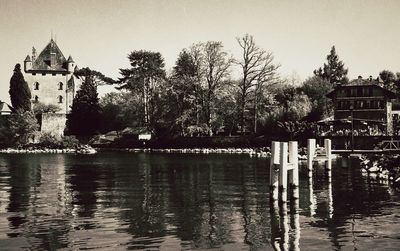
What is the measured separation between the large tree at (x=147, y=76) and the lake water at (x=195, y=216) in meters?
56.6

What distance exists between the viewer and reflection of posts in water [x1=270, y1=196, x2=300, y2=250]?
1546 centimetres

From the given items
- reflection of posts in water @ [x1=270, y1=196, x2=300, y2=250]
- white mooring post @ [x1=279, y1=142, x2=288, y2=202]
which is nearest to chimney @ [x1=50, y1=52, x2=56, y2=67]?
reflection of posts in water @ [x1=270, y1=196, x2=300, y2=250]

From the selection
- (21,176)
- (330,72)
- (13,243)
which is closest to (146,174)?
(21,176)

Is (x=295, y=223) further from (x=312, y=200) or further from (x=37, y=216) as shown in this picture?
(x=37, y=216)

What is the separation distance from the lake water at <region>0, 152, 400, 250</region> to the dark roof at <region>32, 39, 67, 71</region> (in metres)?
76.1

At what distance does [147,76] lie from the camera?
93188mm

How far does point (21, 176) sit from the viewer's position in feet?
131

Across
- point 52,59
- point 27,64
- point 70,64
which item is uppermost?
point 52,59

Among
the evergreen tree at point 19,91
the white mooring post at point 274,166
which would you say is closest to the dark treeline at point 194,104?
the evergreen tree at point 19,91

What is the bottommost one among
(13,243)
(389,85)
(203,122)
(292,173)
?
(13,243)

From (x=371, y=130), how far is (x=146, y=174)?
38.4m

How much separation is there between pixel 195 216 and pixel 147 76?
74.2 m

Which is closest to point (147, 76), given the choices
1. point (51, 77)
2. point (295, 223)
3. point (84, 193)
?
point (51, 77)

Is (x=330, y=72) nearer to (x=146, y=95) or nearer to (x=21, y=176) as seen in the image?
(x=146, y=95)
